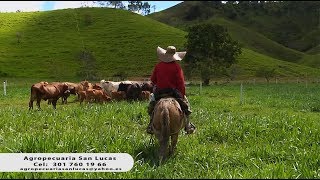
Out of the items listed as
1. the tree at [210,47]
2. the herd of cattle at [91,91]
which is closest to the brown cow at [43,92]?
the herd of cattle at [91,91]

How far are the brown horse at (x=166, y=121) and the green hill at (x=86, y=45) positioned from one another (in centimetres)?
6037

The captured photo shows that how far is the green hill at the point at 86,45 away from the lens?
7650cm

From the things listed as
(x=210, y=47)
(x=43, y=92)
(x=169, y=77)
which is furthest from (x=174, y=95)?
(x=210, y=47)

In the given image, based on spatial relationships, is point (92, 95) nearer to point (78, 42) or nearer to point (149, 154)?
point (149, 154)

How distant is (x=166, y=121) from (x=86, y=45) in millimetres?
87562

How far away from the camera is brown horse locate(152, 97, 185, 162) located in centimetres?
909

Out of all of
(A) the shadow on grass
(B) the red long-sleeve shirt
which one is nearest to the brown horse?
(A) the shadow on grass

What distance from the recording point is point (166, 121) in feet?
29.7

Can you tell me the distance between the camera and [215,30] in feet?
189

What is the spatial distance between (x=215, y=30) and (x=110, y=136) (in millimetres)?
49525

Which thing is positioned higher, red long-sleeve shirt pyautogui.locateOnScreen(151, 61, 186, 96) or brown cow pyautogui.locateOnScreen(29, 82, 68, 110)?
red long-sleeve shirt pyautogui.locateOnScreen(151, 61, 186, 96)

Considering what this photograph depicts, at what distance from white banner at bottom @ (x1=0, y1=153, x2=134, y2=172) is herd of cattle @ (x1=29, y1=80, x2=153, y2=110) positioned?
1279cm

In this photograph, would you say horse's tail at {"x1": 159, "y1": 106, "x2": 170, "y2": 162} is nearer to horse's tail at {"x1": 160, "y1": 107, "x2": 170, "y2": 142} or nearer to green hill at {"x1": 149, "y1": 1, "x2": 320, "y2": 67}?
horse's tail at {"x1": 160, "y1": 107, "x2": 170, "y2": 142}

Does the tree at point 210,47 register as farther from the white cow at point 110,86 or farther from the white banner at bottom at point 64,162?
the white banner at bottom at point 64,162
